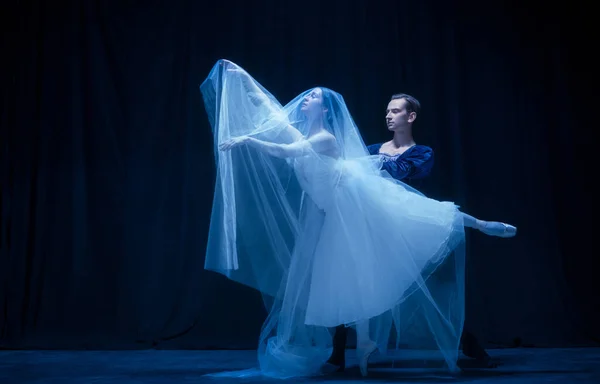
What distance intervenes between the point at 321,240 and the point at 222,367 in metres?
0.86

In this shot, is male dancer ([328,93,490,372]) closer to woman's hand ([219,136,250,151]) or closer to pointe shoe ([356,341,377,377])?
pointe shoe ([356,341,377,377])

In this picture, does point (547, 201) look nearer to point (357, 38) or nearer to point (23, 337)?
point (357, 38)

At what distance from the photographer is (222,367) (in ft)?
10.7

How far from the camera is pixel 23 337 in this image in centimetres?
421

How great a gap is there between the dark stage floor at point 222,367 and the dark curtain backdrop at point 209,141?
0.35 metres

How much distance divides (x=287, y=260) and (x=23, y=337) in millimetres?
2172

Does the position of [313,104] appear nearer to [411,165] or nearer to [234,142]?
[234,142]

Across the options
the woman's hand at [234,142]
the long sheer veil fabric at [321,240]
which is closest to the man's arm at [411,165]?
the long sheer veil fabric at [321,240]

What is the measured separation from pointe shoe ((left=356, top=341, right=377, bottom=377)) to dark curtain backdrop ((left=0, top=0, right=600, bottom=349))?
142 cm

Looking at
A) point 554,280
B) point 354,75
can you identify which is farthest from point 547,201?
point 354,75

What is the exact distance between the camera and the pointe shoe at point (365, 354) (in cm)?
284

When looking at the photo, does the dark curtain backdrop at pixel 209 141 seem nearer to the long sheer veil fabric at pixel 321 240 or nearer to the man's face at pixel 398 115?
the man's face at pixel 398 115

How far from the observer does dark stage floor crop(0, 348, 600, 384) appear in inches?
109

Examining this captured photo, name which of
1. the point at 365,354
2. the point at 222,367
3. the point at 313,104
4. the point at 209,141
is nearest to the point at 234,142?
the point at 313,104
